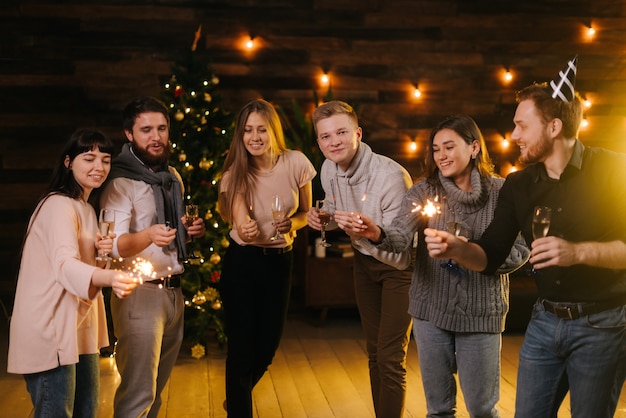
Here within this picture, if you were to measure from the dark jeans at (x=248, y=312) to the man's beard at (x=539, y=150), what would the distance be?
1.43 m

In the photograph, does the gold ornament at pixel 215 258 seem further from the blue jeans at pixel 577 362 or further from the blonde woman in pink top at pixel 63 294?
the blue jeans at pixel 577 362

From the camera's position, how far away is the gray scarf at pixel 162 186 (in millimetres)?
2857

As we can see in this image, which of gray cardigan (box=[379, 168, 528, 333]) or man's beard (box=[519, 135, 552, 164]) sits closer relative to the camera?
man's beard (box=[519, 135, 552, 164])

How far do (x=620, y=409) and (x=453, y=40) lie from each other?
12.8 feet

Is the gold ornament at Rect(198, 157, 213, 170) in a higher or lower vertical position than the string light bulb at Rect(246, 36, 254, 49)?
lower

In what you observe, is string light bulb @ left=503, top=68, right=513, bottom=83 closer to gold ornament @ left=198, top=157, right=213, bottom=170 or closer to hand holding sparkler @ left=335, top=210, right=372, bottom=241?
gold ornament @ left=198, top=157, right=213, bottom=170

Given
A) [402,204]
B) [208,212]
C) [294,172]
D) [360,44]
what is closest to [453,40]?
[360,44]

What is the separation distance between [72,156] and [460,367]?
64.9 inches

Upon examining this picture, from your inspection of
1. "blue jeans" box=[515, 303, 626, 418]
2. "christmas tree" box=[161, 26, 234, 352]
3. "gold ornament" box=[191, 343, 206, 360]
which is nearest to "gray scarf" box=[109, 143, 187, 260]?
"blue jeans" box=[515, 303, 626, 418]

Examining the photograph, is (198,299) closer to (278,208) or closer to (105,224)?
(278,208)

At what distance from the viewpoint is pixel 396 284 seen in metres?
3.08

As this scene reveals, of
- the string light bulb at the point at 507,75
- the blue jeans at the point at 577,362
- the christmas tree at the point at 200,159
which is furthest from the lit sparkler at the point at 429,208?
the string light bulb at the point at 507,75

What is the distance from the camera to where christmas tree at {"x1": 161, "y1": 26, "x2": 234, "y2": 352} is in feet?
16.3

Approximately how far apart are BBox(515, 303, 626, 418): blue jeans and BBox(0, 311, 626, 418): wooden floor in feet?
5.27
